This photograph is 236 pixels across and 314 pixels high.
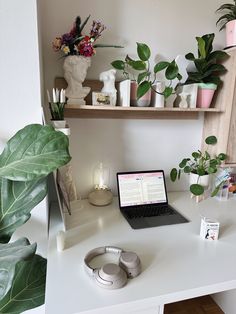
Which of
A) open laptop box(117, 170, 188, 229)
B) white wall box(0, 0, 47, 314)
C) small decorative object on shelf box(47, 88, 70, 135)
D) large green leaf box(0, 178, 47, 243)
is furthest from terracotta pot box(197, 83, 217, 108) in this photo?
large green leaf box(0, 178, 47, 243)

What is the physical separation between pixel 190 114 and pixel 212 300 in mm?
1375

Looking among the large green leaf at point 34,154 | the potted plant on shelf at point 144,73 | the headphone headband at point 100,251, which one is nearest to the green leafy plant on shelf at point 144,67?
the potted plant on shelf at point 144,73

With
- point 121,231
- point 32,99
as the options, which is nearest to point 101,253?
point 121,231

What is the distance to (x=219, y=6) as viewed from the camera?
1.45m

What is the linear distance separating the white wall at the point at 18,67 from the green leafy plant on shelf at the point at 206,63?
89 cm

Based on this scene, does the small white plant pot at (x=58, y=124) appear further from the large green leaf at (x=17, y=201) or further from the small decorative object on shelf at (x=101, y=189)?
the small decorative object on shelf at (x=101, y=189)

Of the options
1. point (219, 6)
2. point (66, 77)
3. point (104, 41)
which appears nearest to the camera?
point (66, 77)

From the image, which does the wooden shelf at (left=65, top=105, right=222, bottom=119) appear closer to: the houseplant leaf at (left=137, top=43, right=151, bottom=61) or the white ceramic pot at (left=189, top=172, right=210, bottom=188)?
the houseplant leaf at (left=137, top=43, right=151, bottom=61)

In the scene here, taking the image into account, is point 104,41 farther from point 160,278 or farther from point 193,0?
point 160,278

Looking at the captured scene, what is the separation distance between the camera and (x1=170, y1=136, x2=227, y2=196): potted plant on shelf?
1.36 metres

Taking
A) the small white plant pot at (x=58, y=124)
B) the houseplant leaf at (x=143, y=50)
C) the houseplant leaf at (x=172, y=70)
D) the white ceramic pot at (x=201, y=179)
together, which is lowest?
the white ceramic pot at (x=201, y=179)

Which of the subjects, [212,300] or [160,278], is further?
[212,300]

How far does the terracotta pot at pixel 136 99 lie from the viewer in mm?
1253

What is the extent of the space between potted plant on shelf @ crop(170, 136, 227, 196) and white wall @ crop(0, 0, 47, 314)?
941mm
